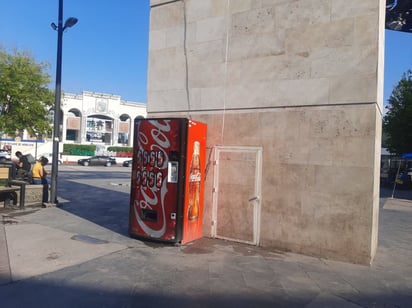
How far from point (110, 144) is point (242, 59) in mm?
60855

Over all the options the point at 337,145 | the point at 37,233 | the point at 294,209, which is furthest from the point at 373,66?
the point at 37,233

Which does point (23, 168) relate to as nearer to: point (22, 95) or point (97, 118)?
point (22, 95)

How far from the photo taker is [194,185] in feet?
24.3

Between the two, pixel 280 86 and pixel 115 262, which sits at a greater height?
pixel 280 86

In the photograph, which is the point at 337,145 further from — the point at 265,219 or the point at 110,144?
the point at 110,144

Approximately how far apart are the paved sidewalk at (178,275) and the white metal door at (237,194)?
355 millimetres

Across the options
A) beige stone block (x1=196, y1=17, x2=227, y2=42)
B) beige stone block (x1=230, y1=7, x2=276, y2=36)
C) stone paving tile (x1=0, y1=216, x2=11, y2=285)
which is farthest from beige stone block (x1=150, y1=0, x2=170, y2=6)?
stone paving tile (x1=0, y1=216, x2=11, y2=285)

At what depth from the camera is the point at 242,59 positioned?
7.51 m

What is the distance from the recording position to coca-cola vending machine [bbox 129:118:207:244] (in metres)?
7.00

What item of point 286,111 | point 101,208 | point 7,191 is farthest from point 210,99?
point 7,191

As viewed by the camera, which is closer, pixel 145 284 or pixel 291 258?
pixel 145 284

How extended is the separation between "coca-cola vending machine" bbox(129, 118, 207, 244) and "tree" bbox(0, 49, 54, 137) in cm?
1131

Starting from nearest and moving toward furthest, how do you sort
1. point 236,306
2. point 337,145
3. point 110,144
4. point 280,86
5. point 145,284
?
point 236,306 → point 145,284 → point 337,145 → point 280,86 → point 110,144

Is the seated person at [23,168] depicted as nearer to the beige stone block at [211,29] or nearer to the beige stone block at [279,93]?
the beige stone block at [211,29]
